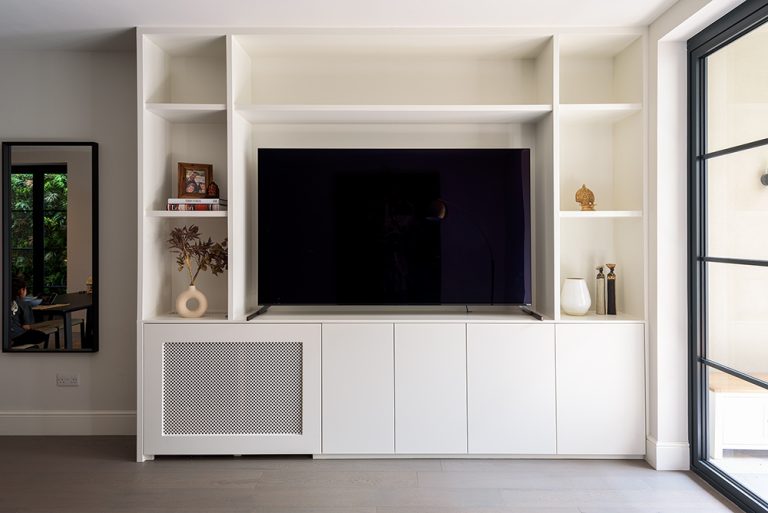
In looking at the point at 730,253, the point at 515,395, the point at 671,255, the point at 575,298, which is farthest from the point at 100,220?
the point at 730,253

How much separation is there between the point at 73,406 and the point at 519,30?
3.45 meters

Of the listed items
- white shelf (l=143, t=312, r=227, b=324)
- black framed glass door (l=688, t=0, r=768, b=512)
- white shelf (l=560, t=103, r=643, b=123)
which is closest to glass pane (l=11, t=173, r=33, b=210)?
white shelf (l=143, t=312, r=227, b=324)

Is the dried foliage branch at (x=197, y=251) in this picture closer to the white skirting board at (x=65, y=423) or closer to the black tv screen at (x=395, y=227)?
the black tv screen at (x=395, y=227)

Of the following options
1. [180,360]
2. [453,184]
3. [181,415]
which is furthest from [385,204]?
[181,415]

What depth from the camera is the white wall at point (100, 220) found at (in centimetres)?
332

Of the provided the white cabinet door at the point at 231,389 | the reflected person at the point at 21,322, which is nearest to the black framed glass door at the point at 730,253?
the white cabinet door at the point at 231,389

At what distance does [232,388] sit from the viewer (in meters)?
2.89

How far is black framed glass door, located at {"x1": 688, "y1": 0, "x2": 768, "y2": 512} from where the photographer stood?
2270 mm

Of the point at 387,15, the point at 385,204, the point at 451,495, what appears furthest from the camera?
the point at 385,204

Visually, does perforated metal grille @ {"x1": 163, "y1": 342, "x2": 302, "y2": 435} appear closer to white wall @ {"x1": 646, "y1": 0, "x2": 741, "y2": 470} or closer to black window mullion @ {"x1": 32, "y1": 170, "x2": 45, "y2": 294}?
black window mullion @ {"x1": 32, "y1": 170, "x2": 45, "y2": 294}

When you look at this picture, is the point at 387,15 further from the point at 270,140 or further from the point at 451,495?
the point at 451,495

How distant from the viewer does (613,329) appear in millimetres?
2875

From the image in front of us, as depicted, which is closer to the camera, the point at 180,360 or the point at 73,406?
the point at 180,360

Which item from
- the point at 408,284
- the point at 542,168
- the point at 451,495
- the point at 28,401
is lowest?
the point at 451,495
